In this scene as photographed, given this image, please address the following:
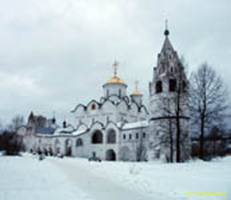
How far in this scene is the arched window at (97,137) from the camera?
6194 centimetres

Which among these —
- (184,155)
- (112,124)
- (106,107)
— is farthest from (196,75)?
(106,107)

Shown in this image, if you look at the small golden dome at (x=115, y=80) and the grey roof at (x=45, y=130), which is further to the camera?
the grey roof at (x=45, y=130)

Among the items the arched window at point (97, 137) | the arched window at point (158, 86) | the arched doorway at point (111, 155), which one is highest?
the arched window at point (158, 86)

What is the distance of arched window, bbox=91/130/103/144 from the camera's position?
61.9 m

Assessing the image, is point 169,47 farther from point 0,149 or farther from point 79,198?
point 0,149

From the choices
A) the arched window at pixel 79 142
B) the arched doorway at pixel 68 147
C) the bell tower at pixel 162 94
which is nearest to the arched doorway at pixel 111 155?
the arched window at pixel 79 142

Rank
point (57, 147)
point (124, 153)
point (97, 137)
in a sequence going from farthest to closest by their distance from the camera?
point (57, 147), point (97, 137), point (124, 153)

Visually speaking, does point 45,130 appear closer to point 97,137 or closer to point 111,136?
point 97,137

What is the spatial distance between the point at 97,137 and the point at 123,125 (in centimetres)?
670

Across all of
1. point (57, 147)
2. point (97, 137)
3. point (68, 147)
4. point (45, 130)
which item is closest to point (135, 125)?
point (97, 137)

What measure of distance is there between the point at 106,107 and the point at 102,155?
10.4 m

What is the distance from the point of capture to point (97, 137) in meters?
62.8

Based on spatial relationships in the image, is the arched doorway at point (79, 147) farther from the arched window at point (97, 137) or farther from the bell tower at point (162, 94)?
the bell tower at point (162, 94)

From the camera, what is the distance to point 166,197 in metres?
9.49
